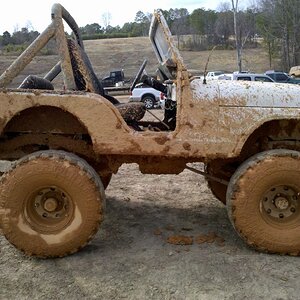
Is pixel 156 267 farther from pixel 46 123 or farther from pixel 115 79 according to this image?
pixel 115 79

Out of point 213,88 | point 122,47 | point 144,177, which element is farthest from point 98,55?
point 213,88

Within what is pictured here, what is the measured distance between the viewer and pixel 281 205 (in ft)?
14.0

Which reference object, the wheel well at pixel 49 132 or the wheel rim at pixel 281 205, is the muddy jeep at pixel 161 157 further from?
the wheel well at pixel 49 132

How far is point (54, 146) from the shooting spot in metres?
4.58

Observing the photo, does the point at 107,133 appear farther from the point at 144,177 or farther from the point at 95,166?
the point at 144,177

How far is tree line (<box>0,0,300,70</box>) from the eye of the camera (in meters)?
39.8

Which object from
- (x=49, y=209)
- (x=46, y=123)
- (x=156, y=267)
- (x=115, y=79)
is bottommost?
(x=156, y=267)

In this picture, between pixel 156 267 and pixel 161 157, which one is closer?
pixel 156 267

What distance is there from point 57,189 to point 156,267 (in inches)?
43.6

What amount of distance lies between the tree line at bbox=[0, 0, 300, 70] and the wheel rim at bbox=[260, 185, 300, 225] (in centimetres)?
2547

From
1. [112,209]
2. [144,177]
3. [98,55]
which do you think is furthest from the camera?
[98,55]

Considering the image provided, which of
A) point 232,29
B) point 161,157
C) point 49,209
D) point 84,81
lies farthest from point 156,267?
point 232,29

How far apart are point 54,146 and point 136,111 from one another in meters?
0.86

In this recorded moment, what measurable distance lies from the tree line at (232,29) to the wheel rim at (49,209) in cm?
2578
